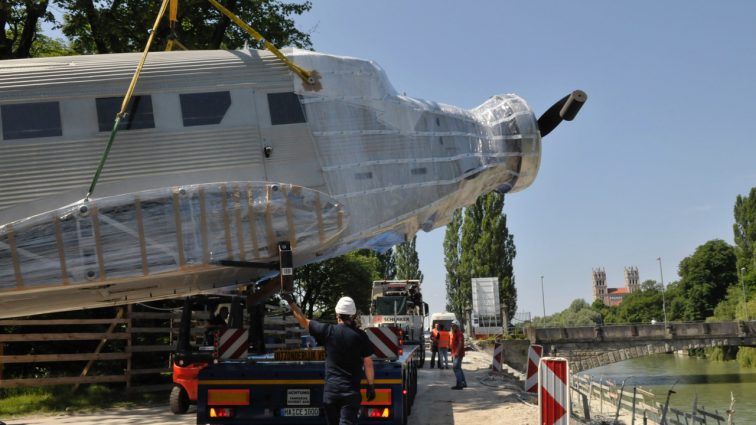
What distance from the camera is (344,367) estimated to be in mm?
6824

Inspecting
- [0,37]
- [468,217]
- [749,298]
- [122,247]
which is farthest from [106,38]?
[749,298]

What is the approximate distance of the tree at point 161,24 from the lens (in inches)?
840

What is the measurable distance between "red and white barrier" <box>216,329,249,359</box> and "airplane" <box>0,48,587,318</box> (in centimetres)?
87

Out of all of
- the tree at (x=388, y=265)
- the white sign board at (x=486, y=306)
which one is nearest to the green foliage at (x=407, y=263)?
the tree at (x=388, y=265)

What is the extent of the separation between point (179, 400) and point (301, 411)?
5794 mm

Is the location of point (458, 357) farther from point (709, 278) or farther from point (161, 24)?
point (709, 278)

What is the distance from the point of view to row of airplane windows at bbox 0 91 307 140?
905 cm

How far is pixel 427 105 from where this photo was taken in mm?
11156

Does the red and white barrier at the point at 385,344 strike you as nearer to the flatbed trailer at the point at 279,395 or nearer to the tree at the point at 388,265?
the flatbed trailer at the point at 279,395

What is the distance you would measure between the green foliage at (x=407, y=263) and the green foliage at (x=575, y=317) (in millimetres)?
64458

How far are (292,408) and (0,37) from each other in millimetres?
17140

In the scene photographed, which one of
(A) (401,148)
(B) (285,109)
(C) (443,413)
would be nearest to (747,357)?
(C) (443,413)

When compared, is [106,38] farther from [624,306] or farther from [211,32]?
[624,306]

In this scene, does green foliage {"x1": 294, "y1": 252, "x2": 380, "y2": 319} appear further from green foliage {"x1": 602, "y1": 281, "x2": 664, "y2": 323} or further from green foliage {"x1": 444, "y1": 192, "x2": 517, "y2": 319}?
green foliage {"x1": 602, "y1": 281, "x2": 664, "y2": 323}
